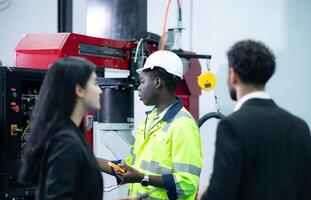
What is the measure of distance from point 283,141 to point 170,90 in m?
0.87

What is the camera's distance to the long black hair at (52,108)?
153 cm

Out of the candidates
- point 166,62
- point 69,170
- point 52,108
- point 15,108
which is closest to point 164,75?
point 166,62

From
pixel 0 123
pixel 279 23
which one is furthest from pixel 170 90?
pixel 279 23

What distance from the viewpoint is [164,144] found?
2.20 m

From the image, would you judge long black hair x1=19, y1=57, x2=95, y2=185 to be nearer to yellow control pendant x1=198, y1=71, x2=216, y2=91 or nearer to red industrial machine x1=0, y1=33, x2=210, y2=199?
red industrial machine x1=0, y1=33, x2=210, y2=199

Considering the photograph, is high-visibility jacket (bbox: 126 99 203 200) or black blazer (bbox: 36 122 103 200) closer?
black blazer (bbox: 36 122 103 200)

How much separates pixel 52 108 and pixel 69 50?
2.85 ft

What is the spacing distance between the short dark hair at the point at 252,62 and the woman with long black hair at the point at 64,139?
1.65 ft

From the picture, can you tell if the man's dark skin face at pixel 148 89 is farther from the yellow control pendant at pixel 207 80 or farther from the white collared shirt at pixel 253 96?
the white collared shirt at pixel 253 96

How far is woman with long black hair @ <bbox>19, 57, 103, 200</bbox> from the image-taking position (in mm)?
1459

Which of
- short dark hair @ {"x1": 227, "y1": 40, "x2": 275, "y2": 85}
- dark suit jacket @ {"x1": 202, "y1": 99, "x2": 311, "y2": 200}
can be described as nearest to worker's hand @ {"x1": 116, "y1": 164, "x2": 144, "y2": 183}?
dark suit jacket @ {"x1": 202, "y1": 99, "x2": 311, "y2": 200}

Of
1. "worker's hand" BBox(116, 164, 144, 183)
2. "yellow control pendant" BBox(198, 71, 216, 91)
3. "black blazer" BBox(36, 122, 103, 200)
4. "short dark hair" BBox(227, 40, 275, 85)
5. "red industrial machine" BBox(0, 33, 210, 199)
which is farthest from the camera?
"yellow control pendant" BBox(198, 71, 216, 91)

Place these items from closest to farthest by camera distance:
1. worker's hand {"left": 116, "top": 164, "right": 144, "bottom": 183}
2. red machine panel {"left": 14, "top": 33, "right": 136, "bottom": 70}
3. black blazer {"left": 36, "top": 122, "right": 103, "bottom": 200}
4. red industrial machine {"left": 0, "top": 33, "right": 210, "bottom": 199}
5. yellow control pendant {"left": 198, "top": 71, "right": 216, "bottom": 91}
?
black blazer {"left": 36, "top": 122, "right": 103, "bottom": 200} → worker's hand {"left": 116, "top": 164, "right": 144, "bottom": 183} → red industrial machine {"left": 0, "top": 33, "right": 210, "bottom": 199} → red machine panel {"left": 14, "top": 33, "right": 136, "bottom": 70} → yellow control pendant {"left": 198, "top": 71, "right": 216, "bottom": 91}

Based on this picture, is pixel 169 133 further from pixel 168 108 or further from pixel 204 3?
pixel 204 3
